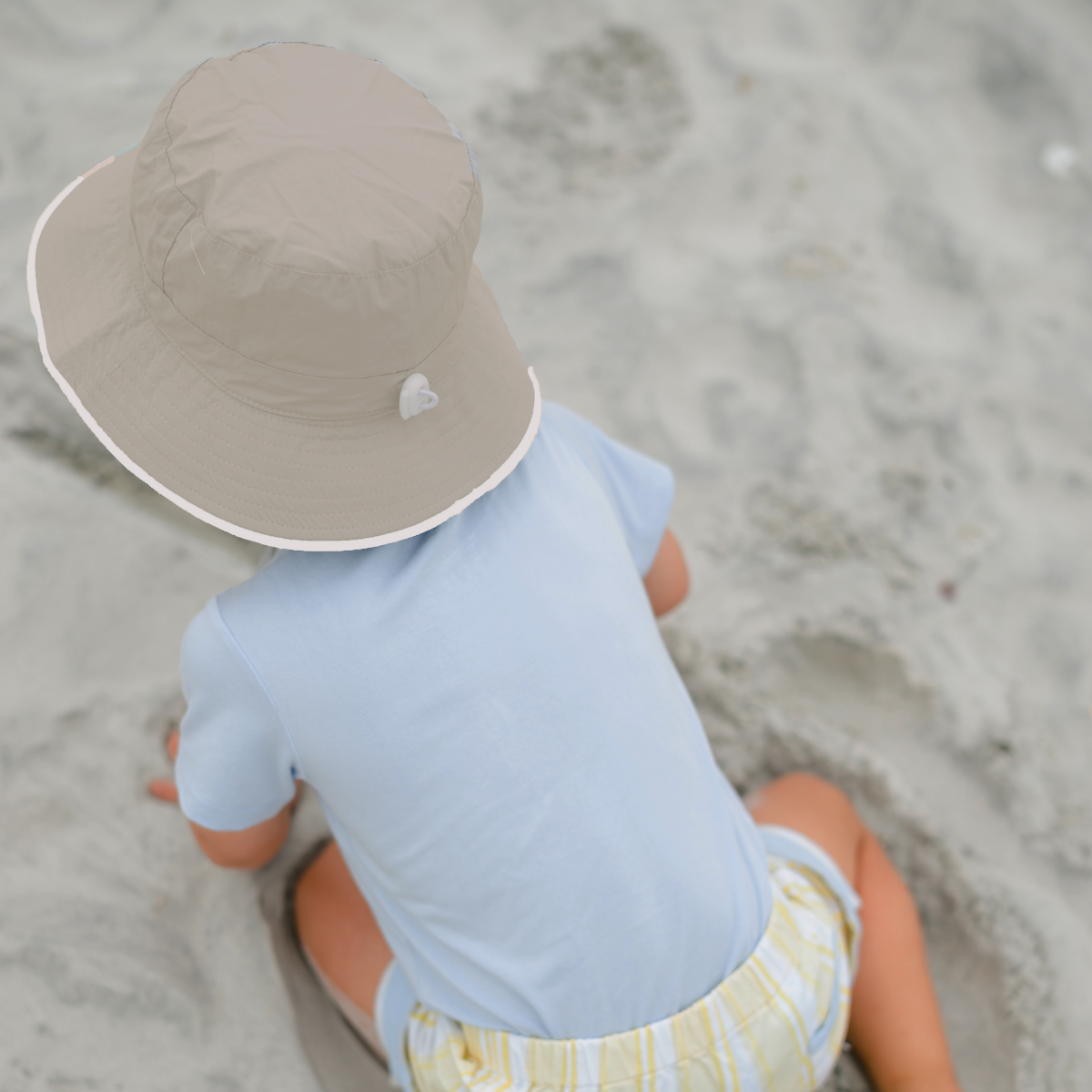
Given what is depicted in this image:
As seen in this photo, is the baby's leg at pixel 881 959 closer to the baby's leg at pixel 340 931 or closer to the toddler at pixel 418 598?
the toddler at pixel 418 598

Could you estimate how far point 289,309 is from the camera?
688mm

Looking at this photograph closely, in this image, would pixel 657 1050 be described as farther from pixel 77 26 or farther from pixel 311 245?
pixel 77 26

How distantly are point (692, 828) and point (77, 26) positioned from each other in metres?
2.03

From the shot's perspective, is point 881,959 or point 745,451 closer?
point 881,959

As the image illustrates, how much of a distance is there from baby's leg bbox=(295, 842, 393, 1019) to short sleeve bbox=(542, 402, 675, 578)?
588 mm

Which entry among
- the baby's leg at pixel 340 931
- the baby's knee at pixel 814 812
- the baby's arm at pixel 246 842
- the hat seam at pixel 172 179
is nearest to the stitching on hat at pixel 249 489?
the hat seam at pixel 172 179

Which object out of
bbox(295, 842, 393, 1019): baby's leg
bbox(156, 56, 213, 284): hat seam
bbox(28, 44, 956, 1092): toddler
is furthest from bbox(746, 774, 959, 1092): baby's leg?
bbox(156, 56, 213, 284): hat seam

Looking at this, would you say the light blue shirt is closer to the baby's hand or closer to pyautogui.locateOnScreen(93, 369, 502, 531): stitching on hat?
pyautogui.locateOnScreen(93, 369, 502, 531): stitching on hat

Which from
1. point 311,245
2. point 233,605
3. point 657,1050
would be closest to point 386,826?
point 233,605

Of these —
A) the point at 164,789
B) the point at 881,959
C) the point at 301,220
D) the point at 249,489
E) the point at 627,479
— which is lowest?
the point at 164,789

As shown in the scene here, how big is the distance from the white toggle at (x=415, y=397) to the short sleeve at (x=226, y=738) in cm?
23

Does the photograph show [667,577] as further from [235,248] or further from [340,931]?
[235,248]

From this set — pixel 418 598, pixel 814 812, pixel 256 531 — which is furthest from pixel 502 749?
pixel 814 812

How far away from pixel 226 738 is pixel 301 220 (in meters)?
0.45
